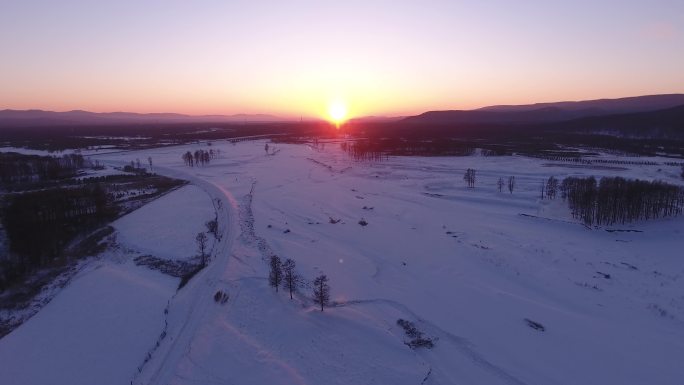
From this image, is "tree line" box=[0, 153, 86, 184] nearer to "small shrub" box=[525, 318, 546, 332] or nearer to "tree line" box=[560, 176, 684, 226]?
"small shrub" box=[525, 318, 546, 332]

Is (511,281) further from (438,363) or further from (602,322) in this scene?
(438,363)

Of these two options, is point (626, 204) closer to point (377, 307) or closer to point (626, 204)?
point (626, 204)

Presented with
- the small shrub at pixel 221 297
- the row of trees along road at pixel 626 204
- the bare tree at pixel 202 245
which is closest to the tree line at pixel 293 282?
the small shrub at pixel 221 297

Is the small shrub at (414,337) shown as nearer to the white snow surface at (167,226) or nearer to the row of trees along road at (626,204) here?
the white snow surface at (167,226)

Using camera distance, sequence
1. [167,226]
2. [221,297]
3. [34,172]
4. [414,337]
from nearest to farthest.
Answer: [414,337]
[221,297]
[167,226]
[34,172]

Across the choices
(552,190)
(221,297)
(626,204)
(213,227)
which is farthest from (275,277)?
(552,190)

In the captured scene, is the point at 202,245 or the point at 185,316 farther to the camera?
the point at 202,245
